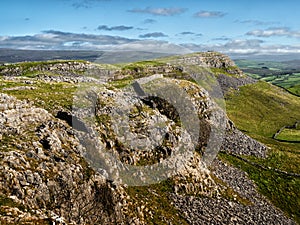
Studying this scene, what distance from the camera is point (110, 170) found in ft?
128

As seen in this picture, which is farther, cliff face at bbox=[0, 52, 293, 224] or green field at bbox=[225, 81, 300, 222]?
green field at bbox=[225, 81, 300, 222]

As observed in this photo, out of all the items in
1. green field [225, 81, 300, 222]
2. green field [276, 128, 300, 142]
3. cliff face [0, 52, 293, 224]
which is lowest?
green field [276, 128, 300, 142]

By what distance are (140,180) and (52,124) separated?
13730 millimetres

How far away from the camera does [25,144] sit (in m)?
32.7

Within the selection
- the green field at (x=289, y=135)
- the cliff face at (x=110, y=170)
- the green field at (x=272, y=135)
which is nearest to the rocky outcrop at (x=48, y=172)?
the cliff face at (x=110, y=170)

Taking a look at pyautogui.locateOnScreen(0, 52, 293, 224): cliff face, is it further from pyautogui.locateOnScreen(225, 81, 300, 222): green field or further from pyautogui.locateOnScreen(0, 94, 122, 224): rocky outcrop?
pyautogui.locateOnScreen(225, 81, 300, 222): green field

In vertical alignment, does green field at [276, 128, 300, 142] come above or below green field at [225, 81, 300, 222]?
below

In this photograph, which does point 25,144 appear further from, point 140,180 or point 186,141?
point 186,141

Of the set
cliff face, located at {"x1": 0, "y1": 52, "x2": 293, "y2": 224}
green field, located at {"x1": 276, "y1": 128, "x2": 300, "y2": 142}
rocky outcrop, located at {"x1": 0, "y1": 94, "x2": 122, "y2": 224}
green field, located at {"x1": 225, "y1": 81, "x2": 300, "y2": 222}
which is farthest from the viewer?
green field, located at {"x1": 276, "y1": 128, "x2": 300, "y2": 142}

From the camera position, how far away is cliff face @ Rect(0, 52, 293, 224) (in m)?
29.8

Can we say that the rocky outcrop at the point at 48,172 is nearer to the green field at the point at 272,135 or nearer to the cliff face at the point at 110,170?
the cliff face at the point at 110,170

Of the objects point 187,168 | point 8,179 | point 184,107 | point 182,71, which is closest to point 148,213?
point 187,168

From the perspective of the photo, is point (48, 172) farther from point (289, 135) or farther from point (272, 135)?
point (289, 135)

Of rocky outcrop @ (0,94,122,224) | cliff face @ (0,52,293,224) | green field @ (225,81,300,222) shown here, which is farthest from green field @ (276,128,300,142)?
rocky outcrop @ (0,94,122,224)
